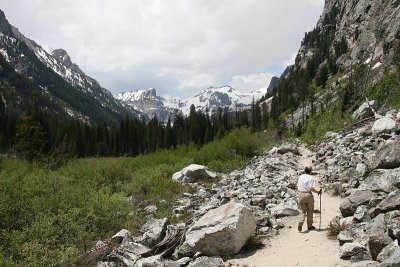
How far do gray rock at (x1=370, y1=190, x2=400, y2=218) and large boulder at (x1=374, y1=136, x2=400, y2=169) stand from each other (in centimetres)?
419

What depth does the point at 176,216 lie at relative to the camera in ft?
52.2

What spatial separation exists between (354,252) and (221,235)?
343cm

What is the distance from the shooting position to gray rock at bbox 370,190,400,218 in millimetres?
9172

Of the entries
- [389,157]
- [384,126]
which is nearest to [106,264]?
[389,157]

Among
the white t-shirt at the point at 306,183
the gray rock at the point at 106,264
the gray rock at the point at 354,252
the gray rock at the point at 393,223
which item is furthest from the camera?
the white t-shirt at the point at 306,183

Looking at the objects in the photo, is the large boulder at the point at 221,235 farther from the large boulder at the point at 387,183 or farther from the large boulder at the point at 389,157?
the large boulder at the point at 389,157

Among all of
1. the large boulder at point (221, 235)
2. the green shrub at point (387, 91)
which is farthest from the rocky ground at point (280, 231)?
the green shrub at point (387, 91)

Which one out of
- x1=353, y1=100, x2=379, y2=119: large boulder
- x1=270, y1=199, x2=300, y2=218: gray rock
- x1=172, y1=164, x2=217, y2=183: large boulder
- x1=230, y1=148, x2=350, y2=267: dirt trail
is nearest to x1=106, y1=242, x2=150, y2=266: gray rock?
x1=230, y1=148, x2=350, y2=267: dirt trail

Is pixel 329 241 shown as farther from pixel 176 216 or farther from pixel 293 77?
pixel 293 77

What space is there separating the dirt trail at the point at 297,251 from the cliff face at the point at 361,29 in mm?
44536

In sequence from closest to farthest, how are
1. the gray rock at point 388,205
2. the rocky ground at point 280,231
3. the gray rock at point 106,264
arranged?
the rocky ground at point 280,231, the gray rock at point 388,205, the gray rock at point 106,264

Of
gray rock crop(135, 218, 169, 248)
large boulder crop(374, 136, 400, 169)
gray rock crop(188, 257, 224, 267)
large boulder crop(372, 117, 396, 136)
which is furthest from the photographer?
large boulder crop(372, 117, 396, 136)

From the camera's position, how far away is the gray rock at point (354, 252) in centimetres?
833

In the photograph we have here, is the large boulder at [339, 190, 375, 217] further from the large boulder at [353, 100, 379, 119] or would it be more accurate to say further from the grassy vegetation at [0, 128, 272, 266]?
the large boulder at [353, 100, 379, 119]
